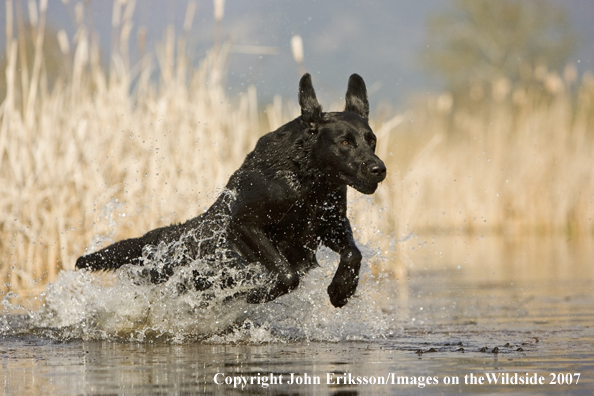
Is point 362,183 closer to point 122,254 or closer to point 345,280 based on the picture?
point 345,280

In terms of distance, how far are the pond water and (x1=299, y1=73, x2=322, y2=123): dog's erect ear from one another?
1.03 meters

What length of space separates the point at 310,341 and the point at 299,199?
0.85 m

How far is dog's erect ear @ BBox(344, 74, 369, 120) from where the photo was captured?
531 cm

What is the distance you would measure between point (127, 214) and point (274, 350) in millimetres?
4156

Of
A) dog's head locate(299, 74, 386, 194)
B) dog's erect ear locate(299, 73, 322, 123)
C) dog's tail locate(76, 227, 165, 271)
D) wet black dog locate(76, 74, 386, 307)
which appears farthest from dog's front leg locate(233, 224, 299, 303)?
dog's tail locate(76, 227, 165, 271)

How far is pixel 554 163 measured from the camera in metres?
13.1

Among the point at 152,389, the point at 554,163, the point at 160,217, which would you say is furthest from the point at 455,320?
the point at 554,163

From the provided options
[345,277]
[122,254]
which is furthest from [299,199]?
[122,254]

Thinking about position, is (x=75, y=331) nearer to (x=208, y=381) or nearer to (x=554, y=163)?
(x=208, y=381)

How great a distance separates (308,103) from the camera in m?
4.98

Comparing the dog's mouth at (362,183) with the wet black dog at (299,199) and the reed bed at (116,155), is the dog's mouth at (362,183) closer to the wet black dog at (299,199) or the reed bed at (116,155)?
the wet black dog at (299,199)

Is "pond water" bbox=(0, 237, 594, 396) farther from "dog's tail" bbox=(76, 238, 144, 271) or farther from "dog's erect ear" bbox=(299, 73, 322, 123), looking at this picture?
"dog's erect ear" bbox=(299, 73, 322, 123)

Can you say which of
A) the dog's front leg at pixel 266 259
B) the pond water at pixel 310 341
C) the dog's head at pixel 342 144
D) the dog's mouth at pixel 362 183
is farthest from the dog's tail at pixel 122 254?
the dog's mouth at pixel 362 183

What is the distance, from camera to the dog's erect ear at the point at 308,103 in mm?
4973
